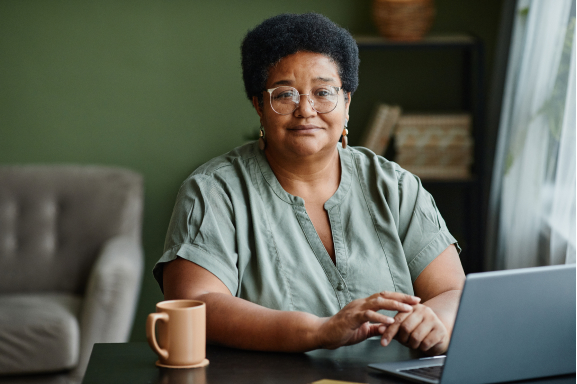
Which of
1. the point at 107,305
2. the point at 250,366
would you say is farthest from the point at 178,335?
the point at 107,305

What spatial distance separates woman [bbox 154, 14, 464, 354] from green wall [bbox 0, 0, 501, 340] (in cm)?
165

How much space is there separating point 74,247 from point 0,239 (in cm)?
33

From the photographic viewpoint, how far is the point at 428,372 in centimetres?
97

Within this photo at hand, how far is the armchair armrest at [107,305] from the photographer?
95.8 inches

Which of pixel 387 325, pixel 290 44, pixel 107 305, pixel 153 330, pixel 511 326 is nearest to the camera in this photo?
pixel 511 326

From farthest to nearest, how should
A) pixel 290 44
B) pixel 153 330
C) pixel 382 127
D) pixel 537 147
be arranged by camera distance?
pixel 382 127, pixel 537 147, pixel 290 44, pixel 153 330

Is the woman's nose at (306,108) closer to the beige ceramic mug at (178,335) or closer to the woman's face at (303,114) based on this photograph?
the woman's face at (303,114)

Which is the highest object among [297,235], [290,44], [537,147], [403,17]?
[403,17]

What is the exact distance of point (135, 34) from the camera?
3.09m

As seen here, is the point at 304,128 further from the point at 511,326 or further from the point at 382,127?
the point at 382,127

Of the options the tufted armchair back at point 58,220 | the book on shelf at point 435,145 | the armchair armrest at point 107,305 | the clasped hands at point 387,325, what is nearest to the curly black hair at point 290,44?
the clasped hands at point 387,325

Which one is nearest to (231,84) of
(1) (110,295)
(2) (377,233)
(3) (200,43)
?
(3) (200,43)

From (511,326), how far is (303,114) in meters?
0.71

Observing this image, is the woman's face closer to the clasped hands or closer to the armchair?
the clasped hands
